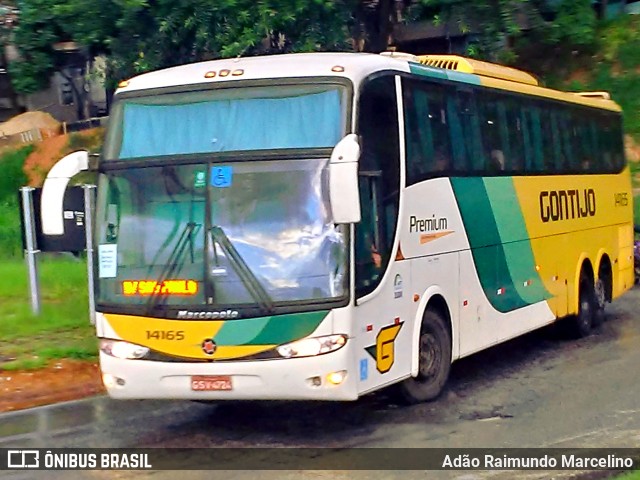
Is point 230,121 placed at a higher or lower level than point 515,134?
higher

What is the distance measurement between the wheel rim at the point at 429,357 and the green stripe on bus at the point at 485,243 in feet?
4.46

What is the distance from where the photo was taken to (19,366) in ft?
38.7

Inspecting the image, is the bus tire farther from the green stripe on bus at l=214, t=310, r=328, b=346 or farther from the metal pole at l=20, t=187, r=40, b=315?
the metal pole at l=20, t=187, r=40, b=315

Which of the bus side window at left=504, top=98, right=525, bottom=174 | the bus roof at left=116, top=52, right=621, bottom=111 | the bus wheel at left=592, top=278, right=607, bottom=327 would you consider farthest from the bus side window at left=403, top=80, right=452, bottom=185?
the bus wheel at left=592, top=278, right=607, bottom=327

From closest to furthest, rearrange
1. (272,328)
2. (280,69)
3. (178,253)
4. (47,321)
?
(272,328)
(178,253)
(280,69)
(47,321)

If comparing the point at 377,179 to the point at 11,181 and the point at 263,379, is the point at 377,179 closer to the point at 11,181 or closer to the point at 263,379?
the point at 263,379

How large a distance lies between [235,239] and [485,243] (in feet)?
13.0

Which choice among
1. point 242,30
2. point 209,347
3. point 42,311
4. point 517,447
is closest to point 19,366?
point 42,311

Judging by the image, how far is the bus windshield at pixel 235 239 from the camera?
8.66 meters

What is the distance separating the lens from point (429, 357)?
34.4 ft

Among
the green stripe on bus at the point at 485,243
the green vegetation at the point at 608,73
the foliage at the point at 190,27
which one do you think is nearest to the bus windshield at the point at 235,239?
the green stripe on bus at the point at 485,243

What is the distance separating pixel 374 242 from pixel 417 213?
1066mm

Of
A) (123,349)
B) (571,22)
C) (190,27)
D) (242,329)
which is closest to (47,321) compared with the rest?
(123,349)

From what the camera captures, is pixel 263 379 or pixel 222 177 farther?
pixel 222 177
